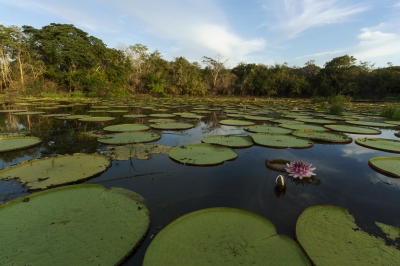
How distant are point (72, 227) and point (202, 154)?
5.97ft

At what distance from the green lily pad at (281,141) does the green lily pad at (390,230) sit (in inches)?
77.0

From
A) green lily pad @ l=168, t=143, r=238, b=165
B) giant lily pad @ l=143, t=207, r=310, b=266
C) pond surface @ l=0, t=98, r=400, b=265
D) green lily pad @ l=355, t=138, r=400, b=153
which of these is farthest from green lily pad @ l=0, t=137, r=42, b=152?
green lily pad @ l=355, t=138, r=400, b=153

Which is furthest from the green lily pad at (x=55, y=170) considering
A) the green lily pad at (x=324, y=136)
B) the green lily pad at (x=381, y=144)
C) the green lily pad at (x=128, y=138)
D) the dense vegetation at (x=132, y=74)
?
the dense vegetation at (x=132, y=74)

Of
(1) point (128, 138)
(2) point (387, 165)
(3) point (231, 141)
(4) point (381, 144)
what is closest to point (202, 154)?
(3) point (231, 141)

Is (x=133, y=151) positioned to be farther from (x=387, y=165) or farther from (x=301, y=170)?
(x=387, y=165)

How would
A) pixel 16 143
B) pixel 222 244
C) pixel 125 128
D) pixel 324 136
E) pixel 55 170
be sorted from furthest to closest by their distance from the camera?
pixel 125 128
pixel 324 136
pixel 16 143
pixel 55 170
pixel 222 244

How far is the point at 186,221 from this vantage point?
55.3 inches

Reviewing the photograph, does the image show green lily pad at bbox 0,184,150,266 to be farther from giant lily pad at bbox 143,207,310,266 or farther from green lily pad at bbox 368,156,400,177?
green lily pad at bbox 368,156,400,177

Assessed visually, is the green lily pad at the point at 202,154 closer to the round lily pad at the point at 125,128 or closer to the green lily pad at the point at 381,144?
the round lily pad at the point at 125,128

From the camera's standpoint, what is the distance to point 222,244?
1.20m

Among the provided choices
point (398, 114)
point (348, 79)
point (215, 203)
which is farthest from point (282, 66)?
point (215, 203)

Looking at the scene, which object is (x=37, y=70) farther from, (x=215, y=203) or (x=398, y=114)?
(x=398, y=114)

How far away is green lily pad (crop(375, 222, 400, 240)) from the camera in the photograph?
134 cm

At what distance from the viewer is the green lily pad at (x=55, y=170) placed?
1.99m
